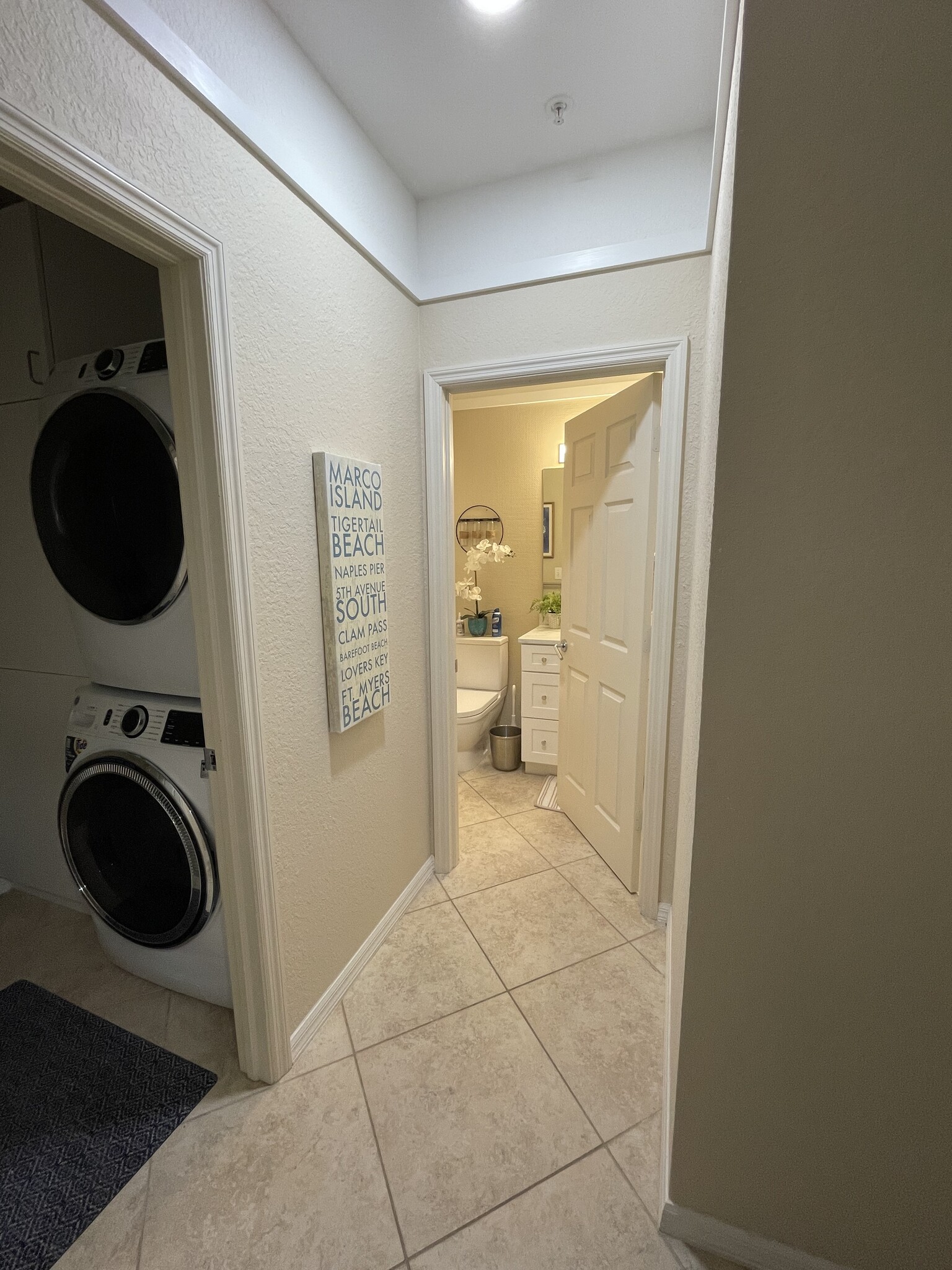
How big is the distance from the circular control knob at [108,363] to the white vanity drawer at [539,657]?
2194 millimetres

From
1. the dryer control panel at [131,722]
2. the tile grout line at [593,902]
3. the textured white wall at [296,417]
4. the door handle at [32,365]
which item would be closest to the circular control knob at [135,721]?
the dryer control panel at [131,722]

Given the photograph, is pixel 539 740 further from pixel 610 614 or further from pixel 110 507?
pixel 110 507

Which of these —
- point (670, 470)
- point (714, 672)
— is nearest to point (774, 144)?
point (714, 672)

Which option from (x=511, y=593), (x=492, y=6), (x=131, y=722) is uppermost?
(x=492, y=6)

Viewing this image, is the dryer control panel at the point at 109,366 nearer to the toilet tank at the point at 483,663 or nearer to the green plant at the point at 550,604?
the toilet tank at the point at 483,663

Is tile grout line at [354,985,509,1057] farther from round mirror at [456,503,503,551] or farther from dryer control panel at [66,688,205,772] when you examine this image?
round mirror at [456,503,503,551]

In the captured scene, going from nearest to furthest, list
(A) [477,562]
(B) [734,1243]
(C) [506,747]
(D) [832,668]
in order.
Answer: (D) [832,668], (B) [734,1243], (C) [506,747], (A) [477,562]

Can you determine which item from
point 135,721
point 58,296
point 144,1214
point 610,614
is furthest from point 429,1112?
point 58,296

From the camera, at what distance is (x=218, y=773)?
47.5 inches

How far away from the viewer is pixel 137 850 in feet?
4.76

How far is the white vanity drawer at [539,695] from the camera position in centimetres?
299

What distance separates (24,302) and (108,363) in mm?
657

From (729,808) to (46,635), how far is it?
7.25ft

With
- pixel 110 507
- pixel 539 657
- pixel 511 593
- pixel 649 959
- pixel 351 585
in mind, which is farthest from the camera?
pixel 511 593
